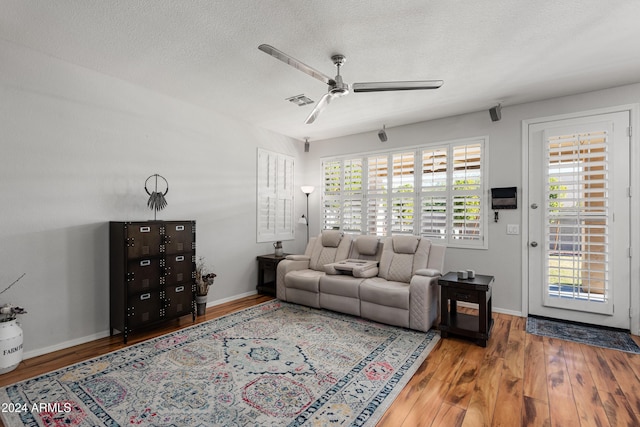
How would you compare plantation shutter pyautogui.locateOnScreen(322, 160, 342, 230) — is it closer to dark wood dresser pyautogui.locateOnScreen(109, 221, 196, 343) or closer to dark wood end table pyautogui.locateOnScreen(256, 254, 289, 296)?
dark wood end table pyautogui.locateOnScreen(256, 254, 289, 296)

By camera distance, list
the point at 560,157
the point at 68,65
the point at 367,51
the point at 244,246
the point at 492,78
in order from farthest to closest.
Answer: the point at 244,246 → the point at 560,157 → the point at 492,78 → the point at 68,65 → the point at 367,51

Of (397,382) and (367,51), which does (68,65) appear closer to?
(367,51)

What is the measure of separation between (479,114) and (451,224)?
1.59m

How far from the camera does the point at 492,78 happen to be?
133 inches

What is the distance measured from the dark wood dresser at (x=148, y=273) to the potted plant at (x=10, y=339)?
2.51ft

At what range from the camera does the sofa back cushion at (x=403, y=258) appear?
407 centimetres

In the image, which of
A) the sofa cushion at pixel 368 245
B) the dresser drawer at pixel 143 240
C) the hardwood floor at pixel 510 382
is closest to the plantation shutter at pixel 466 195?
the sofa cushion at pixel 368 245

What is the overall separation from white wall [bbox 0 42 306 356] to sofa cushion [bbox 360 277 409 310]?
2.29 meters

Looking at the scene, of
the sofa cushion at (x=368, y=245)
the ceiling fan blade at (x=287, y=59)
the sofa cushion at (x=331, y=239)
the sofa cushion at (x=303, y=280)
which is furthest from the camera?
the sofa cushion at (x=331, y=239)

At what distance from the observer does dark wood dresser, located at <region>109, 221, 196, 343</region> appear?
3.24 meters

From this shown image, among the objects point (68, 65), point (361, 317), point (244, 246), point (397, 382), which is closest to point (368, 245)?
point (361, 317)

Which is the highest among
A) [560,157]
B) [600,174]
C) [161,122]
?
[161,122]

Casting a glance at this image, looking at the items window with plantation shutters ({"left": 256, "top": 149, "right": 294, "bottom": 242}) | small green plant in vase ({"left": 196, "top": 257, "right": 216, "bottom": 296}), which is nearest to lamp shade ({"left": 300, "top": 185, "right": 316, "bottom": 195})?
window with plantation shutters ({"left": 256, "top": 149, "right": 294, "bottom": 242})

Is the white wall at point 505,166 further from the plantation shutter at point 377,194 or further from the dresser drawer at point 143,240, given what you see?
the dresser drawer at point 143,240
